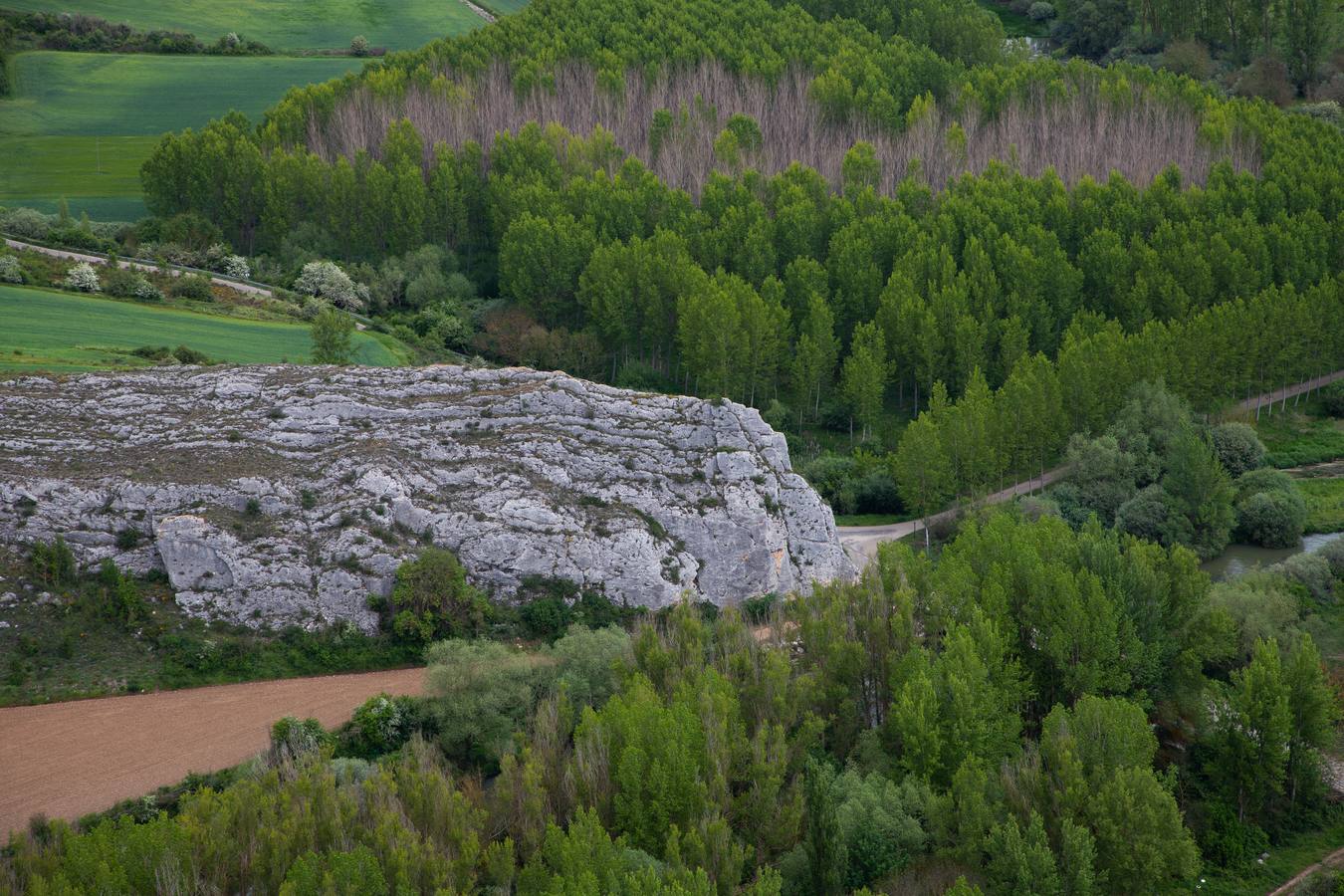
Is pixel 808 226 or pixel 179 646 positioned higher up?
pixel 808 226

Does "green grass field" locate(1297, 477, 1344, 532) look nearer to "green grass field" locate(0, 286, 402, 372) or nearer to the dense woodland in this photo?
the dense woodland

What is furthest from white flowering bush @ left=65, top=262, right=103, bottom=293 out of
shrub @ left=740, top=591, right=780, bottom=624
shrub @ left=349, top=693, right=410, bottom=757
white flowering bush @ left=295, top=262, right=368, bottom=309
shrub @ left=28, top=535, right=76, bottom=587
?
shrub @ left=740, top=591, right=780, bottom=624

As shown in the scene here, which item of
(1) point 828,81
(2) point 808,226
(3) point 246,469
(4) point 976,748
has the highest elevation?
(1) point 828,81

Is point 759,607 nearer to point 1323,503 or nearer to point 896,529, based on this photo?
point 896,529

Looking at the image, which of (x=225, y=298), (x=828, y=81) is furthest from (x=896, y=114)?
(x=225, y=298)

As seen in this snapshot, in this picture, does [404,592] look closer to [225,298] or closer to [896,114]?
[225,298]

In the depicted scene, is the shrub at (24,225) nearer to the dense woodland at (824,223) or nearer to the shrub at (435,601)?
the dense woodland at (824,223)

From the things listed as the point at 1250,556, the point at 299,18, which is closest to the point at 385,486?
the point at 1250,556

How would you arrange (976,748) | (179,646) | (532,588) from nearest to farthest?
(976,748) < (179,646) < (532,588)
